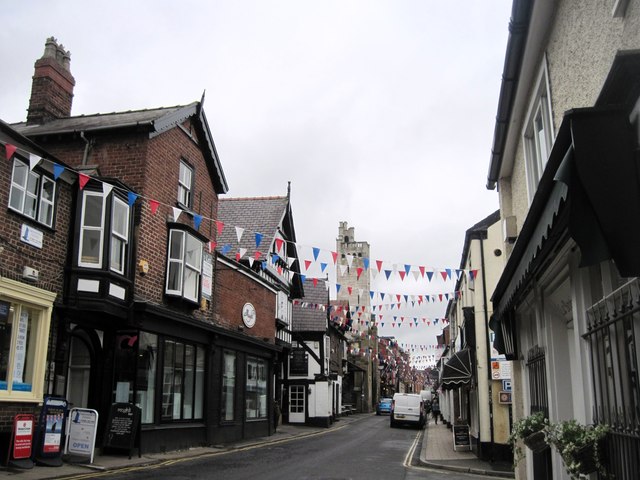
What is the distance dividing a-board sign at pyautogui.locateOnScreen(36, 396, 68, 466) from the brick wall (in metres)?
8.51

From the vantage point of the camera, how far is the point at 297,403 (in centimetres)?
3616

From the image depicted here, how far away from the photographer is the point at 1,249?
1155 cm

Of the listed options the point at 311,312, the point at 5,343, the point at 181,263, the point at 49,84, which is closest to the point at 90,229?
the point at 5,343

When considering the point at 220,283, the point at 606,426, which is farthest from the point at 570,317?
the point at 220,283

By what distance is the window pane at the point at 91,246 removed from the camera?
14.1 m

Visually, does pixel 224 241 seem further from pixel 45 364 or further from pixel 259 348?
pixel 45 364

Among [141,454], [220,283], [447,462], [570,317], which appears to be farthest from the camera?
[220,283]

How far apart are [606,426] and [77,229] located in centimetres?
1213

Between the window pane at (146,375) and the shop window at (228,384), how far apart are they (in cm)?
462

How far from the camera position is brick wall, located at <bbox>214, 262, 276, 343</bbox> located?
2102 cm

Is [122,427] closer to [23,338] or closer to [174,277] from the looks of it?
[23,338]

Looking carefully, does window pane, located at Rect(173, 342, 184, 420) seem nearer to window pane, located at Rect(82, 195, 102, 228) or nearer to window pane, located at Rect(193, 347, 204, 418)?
window pane, located at Rect(193, 347, 204, 418)

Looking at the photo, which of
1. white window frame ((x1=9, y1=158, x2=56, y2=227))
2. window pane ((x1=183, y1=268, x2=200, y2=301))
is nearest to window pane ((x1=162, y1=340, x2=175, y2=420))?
window pane ((x1=183, y1=268, x2=200, y2=301))

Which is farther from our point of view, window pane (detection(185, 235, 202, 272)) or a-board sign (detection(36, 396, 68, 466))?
window pane (detection(185, 235, 202, 272))
